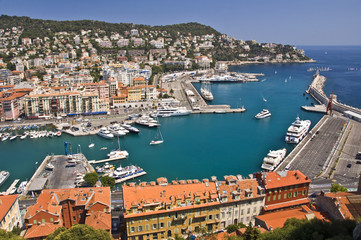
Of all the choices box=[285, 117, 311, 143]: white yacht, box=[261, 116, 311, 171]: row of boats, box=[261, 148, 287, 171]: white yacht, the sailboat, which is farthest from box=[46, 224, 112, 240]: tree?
Result: box=[285, 117, 311, 143]: white yacht

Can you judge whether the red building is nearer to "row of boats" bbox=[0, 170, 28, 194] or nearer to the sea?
the sea

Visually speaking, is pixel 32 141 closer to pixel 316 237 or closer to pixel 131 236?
pixel 131 236

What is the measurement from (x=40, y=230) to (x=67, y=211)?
1464 mm

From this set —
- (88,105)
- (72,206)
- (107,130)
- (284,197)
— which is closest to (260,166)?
(284,197)

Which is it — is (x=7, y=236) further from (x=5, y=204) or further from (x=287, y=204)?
(x=287, y=204)

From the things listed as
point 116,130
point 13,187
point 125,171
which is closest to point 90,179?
point 125,171

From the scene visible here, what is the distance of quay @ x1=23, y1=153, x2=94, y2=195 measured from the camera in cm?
1698

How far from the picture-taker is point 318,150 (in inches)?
856

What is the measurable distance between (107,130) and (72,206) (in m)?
15.5

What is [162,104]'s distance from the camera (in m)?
36.8

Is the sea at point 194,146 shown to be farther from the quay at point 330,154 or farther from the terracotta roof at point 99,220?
the terracotta roof at point 99,220

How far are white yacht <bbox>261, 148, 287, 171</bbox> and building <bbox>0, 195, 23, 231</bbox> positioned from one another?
14.0m

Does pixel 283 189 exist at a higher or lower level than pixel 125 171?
higher

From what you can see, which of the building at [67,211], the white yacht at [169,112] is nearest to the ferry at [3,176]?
the building at [67,211]
